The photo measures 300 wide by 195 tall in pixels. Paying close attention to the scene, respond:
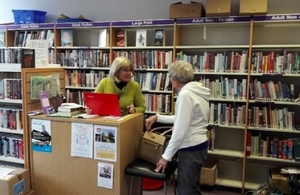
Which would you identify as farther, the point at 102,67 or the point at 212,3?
the point at 102,67

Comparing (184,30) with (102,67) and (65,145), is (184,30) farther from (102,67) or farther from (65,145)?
(65,145)

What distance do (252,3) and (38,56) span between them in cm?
239

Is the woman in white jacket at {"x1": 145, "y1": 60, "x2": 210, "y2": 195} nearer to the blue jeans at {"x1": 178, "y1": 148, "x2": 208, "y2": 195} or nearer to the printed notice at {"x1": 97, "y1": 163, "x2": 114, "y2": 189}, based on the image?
the blue jeans at {"x1": 178, "y1": 148, "x2": 208, "y2": 195}

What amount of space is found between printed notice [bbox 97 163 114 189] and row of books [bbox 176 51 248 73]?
199 cm

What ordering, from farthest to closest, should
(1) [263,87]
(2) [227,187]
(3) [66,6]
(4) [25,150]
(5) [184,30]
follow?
(3) [66,6] → (5) [184,30] → (2) [227,187] → (1) [263,87] → (4) [25,150]

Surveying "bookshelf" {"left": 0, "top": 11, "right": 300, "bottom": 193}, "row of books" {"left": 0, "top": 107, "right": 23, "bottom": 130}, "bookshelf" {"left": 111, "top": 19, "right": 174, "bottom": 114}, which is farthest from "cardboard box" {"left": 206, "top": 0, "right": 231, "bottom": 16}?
"row of books" {"left": 0, "top": 107, "right": 23, "bottom": 130}

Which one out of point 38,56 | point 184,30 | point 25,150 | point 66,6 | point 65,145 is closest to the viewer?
point 65,145

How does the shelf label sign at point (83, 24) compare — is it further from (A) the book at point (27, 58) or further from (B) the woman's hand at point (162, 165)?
(B) the woman's hand at point (162, 165)

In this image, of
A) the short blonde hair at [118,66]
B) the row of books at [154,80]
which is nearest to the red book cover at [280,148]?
the row of books at [154,80]

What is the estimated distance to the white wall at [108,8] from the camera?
12.0 ft

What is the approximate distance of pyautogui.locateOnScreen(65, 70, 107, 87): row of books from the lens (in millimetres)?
4250

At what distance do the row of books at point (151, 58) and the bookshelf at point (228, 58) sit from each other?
14mm

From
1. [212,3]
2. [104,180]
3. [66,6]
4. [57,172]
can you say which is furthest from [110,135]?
[66,6]

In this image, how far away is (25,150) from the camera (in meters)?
2.50
